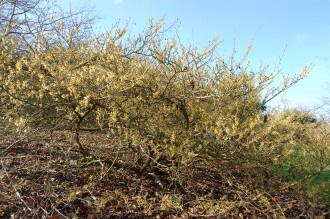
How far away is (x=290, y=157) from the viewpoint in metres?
3.66

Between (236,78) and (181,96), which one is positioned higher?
(236,78)

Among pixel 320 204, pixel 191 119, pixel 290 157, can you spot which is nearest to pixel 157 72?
pixel 191 119

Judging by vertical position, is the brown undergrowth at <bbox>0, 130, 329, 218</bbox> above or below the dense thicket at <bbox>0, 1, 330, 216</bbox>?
below

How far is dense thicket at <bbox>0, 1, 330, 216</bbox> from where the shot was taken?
3.28 meters

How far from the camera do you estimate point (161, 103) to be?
144 inches

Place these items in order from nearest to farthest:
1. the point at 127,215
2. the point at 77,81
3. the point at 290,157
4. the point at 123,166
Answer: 1. the point at 77,81
2. the point at 127,215
3. the point at 290,157
4. the point at 123,166

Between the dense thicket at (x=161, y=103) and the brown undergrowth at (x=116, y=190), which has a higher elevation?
the dense thicket at (x=161, y=103)

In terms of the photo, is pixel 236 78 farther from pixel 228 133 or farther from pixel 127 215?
pixel 127 215

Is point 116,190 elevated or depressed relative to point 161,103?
depressed

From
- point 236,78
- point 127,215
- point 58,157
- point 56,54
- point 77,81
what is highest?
point 236,78

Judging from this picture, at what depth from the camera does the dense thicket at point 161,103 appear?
129 inches

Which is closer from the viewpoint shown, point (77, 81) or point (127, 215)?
point (77, 81)

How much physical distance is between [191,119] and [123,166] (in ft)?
3.48

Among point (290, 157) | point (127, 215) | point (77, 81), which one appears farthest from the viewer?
point (290, 157)
